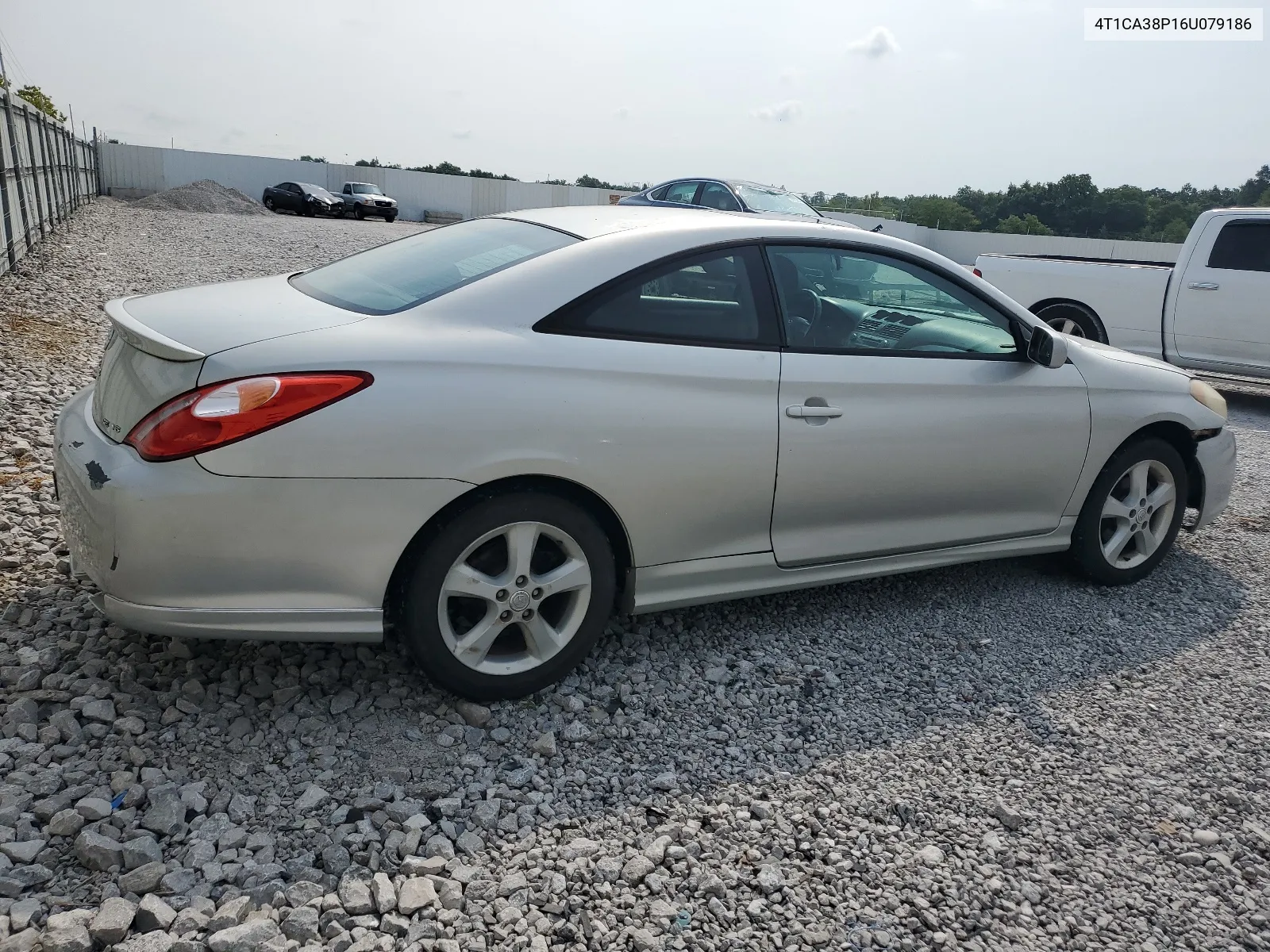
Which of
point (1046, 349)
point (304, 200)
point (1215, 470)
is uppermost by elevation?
point (304, 200)

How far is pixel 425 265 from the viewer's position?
3.46 m

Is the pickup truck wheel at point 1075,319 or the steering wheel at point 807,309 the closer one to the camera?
the steering wheel at point 807,309

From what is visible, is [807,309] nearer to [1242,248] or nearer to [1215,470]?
[1215,470]

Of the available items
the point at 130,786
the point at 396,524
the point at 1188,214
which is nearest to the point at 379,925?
the point at 130,786

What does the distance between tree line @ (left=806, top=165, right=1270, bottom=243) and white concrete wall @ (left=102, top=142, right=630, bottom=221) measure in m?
12.8

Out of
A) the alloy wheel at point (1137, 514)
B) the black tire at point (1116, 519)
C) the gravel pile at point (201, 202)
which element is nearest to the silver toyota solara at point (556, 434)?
the black tire at point (1116, 519)

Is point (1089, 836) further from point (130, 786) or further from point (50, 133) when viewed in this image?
point (50, 133)

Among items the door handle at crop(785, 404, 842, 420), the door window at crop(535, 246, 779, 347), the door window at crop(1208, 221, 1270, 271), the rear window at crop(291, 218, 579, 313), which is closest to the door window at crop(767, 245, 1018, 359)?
the door window at crop(535, 246, 779, 347)

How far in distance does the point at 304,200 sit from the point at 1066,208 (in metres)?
32.5

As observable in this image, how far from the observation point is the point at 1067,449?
13.7ft

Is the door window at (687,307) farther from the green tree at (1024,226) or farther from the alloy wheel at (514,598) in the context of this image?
the green tree at (1024,226)

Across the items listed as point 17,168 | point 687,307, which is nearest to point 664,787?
point 687,307

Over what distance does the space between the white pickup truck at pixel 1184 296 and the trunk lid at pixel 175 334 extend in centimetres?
886

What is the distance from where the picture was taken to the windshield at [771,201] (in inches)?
524
